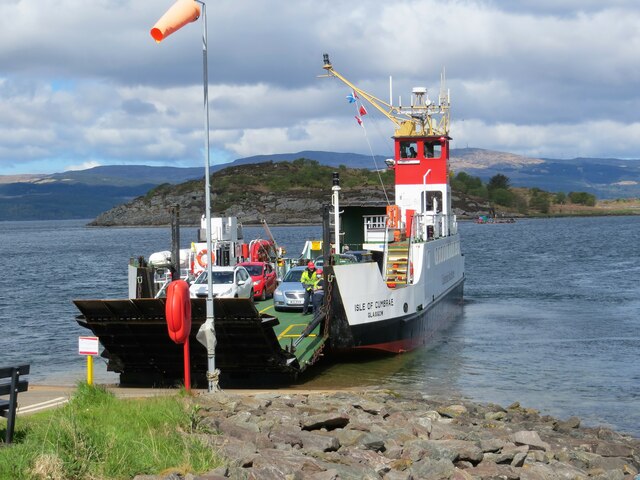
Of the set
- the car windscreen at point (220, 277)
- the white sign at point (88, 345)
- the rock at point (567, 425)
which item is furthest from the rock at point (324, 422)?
the car windscreen at point (220, 277)

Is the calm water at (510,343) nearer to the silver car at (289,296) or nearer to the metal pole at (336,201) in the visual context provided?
the silver car at (289,296)

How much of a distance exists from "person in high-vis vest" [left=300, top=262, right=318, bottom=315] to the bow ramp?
8.82 feet

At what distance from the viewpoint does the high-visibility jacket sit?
2464 cm

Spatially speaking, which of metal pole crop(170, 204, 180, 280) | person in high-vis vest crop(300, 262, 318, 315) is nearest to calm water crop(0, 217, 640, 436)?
person in high-vis vest crop(300, 262, 318, 315)

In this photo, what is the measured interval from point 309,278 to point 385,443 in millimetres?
11888

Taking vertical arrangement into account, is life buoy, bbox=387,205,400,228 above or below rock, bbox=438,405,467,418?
above

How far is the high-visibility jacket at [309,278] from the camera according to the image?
2464cm

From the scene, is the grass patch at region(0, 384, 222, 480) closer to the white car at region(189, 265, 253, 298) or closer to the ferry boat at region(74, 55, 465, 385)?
the ferry boat at region(74, 55, 465, 385)

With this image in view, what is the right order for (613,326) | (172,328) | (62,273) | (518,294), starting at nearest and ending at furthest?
1. (172,328)
2. (613,326)
3. (518,294)
4. (62,273)

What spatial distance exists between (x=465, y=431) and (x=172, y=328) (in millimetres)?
5438

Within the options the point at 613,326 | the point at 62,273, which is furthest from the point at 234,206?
the point at 613,326

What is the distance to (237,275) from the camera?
91.8 ft

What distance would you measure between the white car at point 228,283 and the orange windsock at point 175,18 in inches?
448

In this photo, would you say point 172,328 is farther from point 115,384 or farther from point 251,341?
point 115,384
